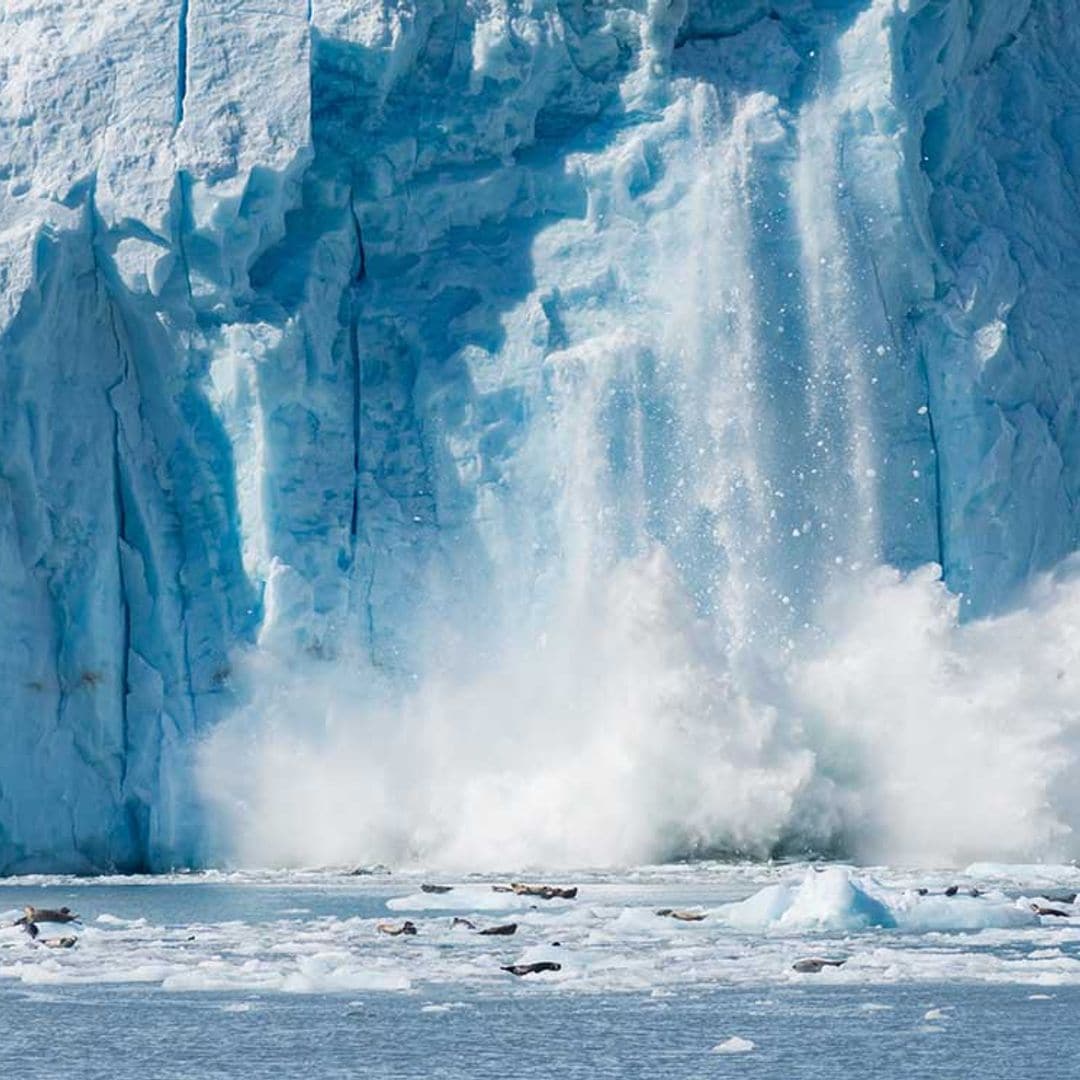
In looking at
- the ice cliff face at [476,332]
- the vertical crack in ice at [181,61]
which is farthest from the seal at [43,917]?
the vertical crack in ice at [181,61]

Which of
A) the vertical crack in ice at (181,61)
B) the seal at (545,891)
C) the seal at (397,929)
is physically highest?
the vertical crack in ice at (181,61)

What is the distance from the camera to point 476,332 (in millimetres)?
25844

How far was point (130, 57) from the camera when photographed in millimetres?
25188

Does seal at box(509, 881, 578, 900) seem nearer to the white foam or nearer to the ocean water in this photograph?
the ocean water

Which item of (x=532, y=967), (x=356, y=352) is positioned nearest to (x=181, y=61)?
(x=356, y=352)

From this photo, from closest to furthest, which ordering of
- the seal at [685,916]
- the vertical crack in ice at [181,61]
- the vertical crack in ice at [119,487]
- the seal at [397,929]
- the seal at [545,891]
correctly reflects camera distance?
the seal at [397,929] < the seal at [685,916] < the seal at [545,891] < the vertical crack in ice at [119,487] < the vertical crack in ice at [181,61]

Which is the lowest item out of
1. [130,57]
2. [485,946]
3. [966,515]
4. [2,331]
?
[485,946]

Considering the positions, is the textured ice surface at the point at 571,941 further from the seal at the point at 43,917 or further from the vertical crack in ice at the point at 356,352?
the vertical crack in ice at the point at 356,352

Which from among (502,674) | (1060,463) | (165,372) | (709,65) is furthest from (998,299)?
(165,372)

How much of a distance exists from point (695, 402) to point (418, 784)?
476cm

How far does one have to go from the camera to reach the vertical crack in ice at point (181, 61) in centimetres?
2508

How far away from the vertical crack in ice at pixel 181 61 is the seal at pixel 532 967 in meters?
12.3

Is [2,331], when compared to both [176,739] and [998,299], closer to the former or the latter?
[176,739]

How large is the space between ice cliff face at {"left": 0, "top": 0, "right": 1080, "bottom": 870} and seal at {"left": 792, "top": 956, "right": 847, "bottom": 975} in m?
10.1
